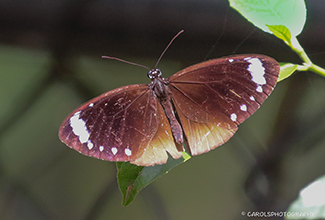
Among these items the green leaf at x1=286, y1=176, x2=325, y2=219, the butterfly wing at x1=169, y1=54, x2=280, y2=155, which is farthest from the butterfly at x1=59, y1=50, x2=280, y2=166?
the green leaf at x1=286, y1=176, x2=325, y2=219

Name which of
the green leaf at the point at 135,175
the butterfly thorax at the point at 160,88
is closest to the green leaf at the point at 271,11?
the butterfly thorax at the point at 160,88

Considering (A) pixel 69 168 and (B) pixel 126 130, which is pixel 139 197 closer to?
(A) pixel 69 168

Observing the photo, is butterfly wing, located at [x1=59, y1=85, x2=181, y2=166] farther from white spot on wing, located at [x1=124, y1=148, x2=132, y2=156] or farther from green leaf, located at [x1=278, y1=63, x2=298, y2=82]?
green leaf, located at [x1=278, y1=63, x2=298, y2=82]

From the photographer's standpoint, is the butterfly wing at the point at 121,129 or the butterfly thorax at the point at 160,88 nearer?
the butterfly wing at the point at 121,129

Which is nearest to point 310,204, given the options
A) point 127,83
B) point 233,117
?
point 233,117

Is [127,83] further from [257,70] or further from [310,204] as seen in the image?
[310,204]

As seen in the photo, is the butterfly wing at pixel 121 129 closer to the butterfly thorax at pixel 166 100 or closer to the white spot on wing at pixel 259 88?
the butterfly thorax at pixel 166 100
